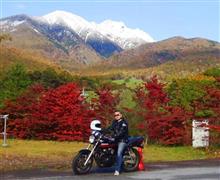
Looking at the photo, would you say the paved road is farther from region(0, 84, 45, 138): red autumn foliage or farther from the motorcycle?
region(0, 84, 45, 138): red autumn foliage

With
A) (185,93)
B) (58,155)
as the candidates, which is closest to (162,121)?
(185,93)

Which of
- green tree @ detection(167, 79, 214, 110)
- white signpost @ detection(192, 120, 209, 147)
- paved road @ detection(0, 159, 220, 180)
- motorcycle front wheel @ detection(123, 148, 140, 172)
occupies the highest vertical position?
green tree @ detection(167, 79, 214, 110)

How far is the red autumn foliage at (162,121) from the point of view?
2331cm

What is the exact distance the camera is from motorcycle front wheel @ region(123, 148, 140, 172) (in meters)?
14.9

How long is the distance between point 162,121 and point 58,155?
6.39 metres

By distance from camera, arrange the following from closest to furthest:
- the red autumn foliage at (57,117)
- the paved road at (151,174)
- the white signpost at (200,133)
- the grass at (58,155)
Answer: the paved road at (151,174) < the grass at (58,155) < the white signpost at (200,133) < the red autumn foliage at (57,117)

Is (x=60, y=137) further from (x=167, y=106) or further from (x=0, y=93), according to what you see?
(x=0, y=93)

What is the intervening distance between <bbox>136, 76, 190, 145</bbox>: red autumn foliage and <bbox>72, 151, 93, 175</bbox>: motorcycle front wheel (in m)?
9.55

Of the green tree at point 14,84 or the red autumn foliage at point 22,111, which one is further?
the green tree at point 14,84

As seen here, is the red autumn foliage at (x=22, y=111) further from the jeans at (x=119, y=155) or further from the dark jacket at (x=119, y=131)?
the jeans at (x=119, y=155)

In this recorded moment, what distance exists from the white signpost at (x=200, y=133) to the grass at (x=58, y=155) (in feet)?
1.20

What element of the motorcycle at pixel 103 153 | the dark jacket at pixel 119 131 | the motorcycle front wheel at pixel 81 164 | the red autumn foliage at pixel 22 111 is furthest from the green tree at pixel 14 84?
the motorcycle front wheel at pixel 81 164

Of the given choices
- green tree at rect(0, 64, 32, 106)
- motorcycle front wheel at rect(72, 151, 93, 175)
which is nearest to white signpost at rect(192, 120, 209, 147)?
motorcycle front wheel at rect(72, 151, 93, 175)

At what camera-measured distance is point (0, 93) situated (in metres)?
31.1
